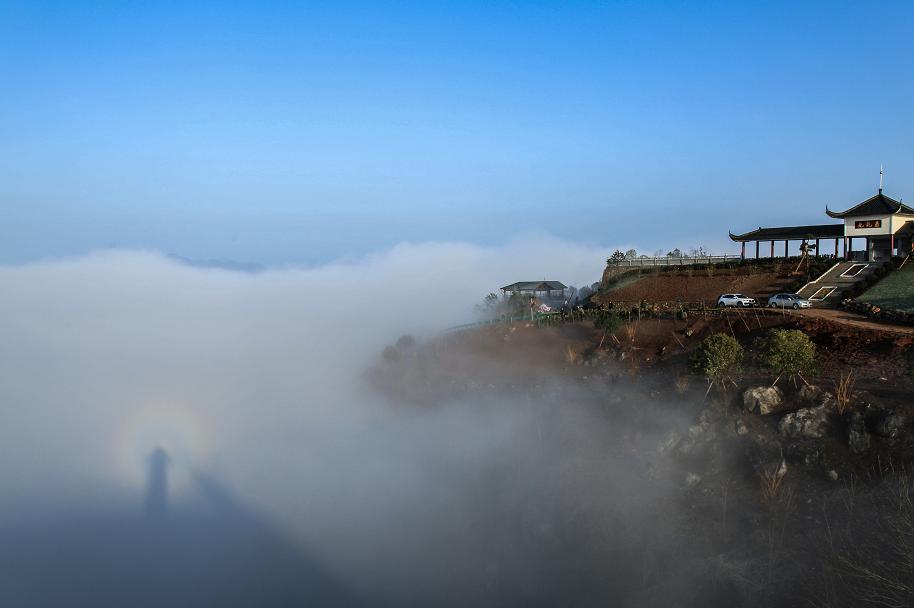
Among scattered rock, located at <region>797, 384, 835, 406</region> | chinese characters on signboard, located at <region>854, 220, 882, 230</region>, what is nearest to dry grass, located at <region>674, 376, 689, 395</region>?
scattered rock, located at <region>797, 384, 835, 406</region>

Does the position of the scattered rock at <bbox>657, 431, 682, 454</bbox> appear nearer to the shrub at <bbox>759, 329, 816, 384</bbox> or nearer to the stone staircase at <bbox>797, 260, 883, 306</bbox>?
the shrub at <bbox>759, 329, 816, 384</bbox>

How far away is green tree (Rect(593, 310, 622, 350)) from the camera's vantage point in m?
42.2

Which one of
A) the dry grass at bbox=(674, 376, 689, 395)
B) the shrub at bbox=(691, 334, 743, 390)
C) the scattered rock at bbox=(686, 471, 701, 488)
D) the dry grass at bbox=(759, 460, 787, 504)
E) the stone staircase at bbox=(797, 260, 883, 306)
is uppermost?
the stone staircase at bbox=(797, 260, 883, 306)

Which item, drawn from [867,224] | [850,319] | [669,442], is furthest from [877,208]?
[669,442]

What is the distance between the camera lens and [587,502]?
28625 mm

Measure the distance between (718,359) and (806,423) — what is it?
509 cm

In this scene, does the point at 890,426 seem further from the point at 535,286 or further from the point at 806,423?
the point at 535,286

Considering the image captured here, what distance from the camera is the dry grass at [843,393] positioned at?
2586cm

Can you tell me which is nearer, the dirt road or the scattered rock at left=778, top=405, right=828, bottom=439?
the scattered rock at left=778, top=405, right=828, bottom=439

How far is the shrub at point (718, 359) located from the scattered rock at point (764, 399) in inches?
71.7

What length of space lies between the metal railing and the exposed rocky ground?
20.6 metres

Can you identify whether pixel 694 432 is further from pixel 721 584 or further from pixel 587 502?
pixel 721 584

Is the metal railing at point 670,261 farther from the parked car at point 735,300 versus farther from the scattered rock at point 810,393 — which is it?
the scattered rock at point 810,393

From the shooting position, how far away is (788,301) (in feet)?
143
